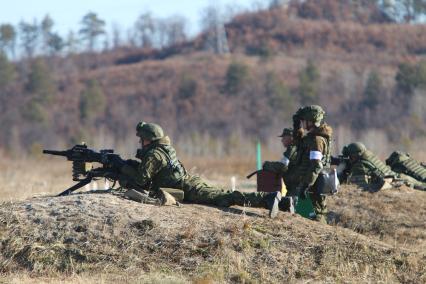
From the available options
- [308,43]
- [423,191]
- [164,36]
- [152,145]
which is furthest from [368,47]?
[152,145]

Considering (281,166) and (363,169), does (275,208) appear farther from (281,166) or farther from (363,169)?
(363,169)

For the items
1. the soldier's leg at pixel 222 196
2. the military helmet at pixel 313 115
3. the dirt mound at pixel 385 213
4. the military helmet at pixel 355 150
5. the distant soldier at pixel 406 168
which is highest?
the military helmet at pixel 313 115

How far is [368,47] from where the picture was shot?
88875mm

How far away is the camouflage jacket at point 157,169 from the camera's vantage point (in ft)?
41.0

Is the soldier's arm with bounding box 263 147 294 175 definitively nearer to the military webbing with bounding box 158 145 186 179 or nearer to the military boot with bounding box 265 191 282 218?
the military boot with bounding box 265 191 282 218

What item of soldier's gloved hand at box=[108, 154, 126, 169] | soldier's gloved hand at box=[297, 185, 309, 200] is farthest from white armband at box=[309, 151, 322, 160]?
soldier's gloved hand at box=[108, 154, 126, 169]

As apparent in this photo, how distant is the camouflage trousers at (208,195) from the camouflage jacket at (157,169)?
0.42 feet

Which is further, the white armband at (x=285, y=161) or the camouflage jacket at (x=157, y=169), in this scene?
the white armband at (x=285, y=161)

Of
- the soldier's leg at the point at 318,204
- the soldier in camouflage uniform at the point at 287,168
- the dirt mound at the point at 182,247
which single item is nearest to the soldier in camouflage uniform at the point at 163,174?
the dirt mound at the point at 182,247

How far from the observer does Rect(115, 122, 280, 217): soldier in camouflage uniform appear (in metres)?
12.5

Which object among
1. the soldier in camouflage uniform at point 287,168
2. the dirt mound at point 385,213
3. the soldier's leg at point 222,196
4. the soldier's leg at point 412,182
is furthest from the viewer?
the soldier's leg at point 412,182

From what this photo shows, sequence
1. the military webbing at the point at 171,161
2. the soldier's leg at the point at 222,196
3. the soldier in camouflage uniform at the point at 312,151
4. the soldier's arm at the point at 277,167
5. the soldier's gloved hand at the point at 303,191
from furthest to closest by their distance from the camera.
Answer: the soldier's arm at the point at 277,167, the soldier's gloved hand at the point at 303,191, the soldier in camouflage uniform at the point at 312,151, the military webbing at the point at 171,161, the soldier's leg at the point at 222,196

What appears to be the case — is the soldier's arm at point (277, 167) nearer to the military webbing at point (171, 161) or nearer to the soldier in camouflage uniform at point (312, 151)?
the soldier in camouflage uniform at point (312, 151)

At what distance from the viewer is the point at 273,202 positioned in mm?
12133
